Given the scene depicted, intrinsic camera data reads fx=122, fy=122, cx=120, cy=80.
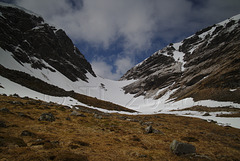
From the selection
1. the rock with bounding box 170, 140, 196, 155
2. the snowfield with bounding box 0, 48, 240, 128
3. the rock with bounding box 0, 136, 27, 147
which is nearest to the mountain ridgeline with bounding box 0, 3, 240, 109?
the snowfield with bounding box 0, 48, 240, 128

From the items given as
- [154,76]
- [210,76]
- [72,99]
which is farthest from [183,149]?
[154,76]

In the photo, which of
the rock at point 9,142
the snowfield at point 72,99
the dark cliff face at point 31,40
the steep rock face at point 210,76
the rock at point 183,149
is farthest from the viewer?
the dark cliff face at point 31,40

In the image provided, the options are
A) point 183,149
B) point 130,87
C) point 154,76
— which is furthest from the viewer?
point 130,87

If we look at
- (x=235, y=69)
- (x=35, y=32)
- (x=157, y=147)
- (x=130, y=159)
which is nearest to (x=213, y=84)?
(x=235, y=69)

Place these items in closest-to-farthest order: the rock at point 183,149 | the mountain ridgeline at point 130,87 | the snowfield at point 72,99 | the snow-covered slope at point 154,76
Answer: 1. the rock at point 183,149
2. the snowfield at point 72,99
3. the snow-covered slope at point 154,76
4. the mountain ridgeline at point 130,87

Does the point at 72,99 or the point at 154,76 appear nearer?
the point at 72,99

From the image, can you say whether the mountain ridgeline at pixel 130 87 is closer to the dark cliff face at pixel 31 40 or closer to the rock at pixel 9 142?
the dark cliff face at pixel 31 40

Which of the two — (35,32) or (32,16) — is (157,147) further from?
(32,16)

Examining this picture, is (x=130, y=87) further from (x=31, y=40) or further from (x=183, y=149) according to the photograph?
(x=183, y=149)

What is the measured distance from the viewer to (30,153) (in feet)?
24.2

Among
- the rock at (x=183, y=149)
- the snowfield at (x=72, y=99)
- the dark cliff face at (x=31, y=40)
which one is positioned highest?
the dark cliff face at (x=31, y=40)

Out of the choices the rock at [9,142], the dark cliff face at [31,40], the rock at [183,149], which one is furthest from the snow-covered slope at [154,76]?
the rock at [183,149]

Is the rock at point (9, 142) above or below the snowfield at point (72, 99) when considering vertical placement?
below

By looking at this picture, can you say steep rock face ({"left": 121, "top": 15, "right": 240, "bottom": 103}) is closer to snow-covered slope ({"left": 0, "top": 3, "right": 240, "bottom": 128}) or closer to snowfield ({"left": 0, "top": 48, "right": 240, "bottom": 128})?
snow-covered slope ({"left": 0, "top": 3, "right": 240, "bottom": 128})
